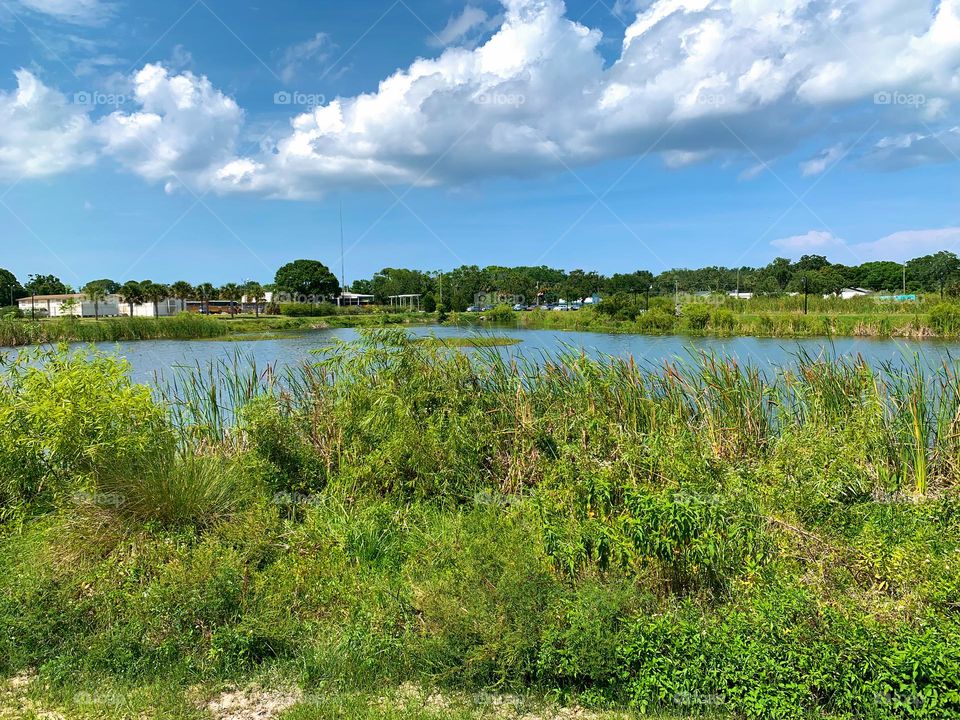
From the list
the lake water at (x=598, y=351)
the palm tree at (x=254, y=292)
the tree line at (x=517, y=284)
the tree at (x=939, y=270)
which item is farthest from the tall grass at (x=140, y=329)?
the tree at (x=939, y=270)

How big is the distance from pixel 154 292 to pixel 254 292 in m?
16.8

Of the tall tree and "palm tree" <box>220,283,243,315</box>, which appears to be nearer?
the tall tree

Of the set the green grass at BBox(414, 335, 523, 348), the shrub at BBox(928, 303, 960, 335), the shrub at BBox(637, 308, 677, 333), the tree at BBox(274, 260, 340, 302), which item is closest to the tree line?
the tree at BBox(274, 260, 340, 302)

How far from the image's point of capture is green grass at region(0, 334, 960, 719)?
11.0 feet

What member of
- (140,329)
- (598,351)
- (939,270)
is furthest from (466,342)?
(939,270)

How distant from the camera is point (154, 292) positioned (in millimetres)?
75250

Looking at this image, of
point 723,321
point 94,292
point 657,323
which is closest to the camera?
point 723,321

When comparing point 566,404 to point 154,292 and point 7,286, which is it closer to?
point 154,292

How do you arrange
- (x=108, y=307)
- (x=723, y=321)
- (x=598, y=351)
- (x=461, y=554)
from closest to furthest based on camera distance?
(x=461, y=554)
(x=598, y=351)
(x=723, y=321)
(x=108, y=307)

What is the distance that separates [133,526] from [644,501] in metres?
3.70

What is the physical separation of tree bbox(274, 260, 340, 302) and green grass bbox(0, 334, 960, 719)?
286ft

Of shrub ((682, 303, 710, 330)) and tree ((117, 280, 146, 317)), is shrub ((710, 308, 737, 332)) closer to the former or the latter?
shrub ((682, 303, 710, 330))

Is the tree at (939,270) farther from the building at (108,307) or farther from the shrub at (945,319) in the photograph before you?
the building at (108,307)

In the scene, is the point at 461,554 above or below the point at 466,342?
below
